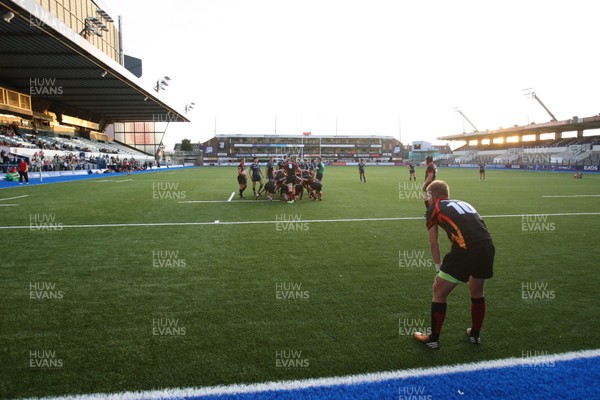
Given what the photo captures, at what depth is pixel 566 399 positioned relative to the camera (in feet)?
9.35

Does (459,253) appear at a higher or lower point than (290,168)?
lower

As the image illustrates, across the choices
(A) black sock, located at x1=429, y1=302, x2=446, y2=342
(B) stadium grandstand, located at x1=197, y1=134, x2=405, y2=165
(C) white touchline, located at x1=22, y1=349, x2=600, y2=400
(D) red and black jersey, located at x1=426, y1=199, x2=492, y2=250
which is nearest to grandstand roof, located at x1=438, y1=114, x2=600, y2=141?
(B) stadium grandstand, located at x1=197, y1=134, x2=405, y2=165

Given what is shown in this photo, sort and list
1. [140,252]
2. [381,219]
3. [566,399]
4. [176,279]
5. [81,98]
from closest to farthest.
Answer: [566,399]
[176,279]
[140,252]
[381,219]
[81,98]

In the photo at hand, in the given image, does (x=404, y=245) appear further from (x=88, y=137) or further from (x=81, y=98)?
(x=88, y=137)

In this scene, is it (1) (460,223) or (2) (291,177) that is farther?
(2) (291,177)

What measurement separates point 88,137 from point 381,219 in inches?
2470

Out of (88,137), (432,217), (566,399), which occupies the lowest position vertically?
(566,399)

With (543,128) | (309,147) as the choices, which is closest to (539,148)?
(543,128)

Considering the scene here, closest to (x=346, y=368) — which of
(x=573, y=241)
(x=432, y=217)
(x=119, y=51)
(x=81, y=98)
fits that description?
(x=432, y=217)

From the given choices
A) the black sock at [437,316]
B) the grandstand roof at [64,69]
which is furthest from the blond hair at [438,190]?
the grandstand roof at [64,69]

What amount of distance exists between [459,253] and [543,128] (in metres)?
72.2

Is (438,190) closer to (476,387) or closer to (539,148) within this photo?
(476,387)

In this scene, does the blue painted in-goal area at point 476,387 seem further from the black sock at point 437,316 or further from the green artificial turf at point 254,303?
the black sock at point 437,316

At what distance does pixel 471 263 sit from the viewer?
3.28 m
